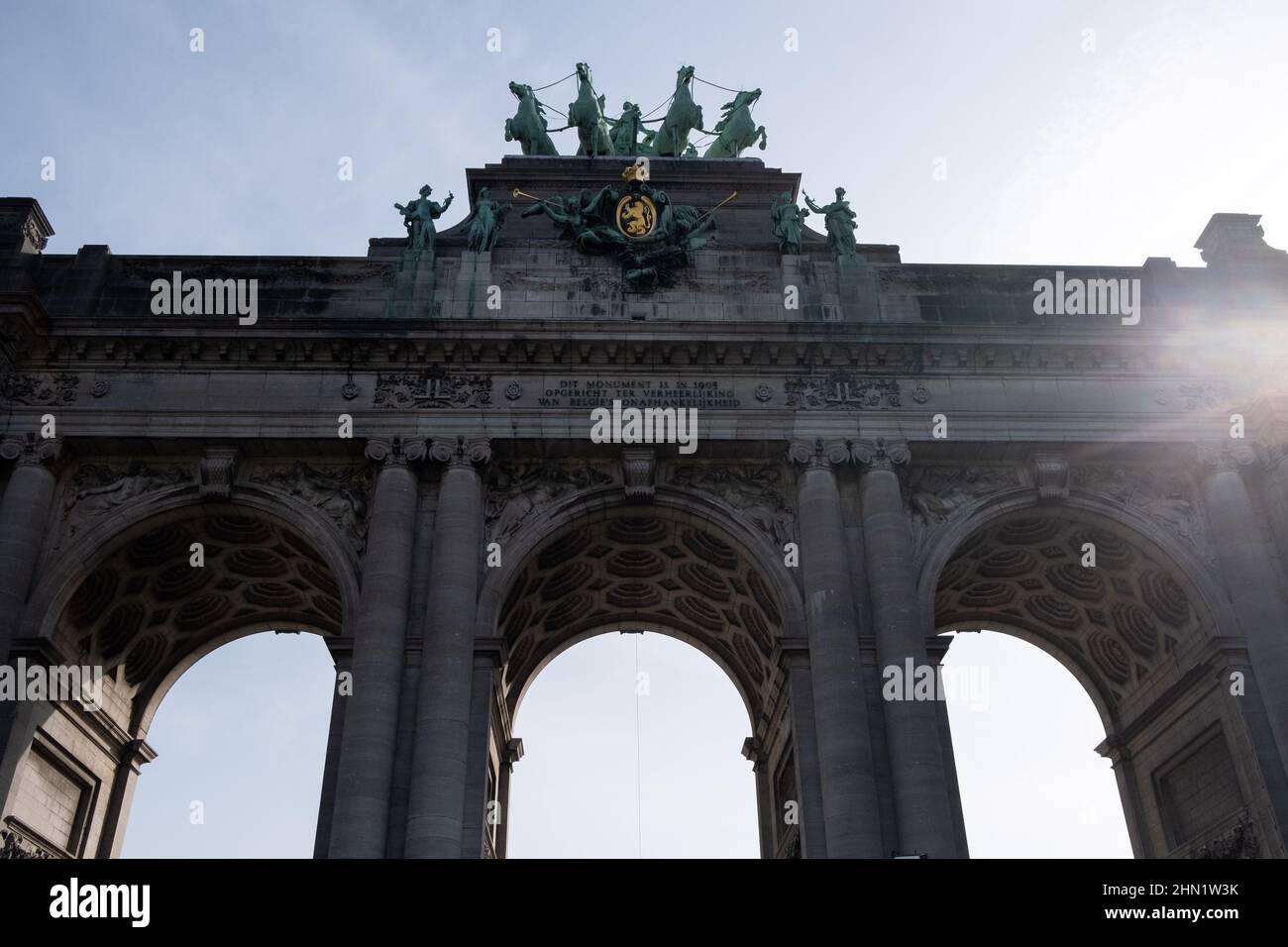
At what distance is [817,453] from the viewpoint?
25875 millimetres

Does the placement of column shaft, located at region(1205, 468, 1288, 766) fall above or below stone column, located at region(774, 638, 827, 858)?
above

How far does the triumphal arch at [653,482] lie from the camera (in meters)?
23.6

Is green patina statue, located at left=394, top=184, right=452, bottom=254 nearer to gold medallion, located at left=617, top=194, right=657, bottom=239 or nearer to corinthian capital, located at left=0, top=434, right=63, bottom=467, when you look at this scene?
gold medallion, located at left=617, top=194, right=657, bottom=239

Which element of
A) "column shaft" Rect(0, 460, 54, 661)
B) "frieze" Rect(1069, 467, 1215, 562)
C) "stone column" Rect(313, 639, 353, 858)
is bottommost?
"stone column" Rect(313, 639, 353, 858)

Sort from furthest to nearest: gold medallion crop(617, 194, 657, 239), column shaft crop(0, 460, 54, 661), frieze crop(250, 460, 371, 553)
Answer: gold medallion crop(617, 194, 657, 239), frieze crop(250, 460, 371, 553), column shaft crop(0, 460, 54, 661)

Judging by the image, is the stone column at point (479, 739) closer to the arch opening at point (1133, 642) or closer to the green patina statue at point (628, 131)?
the arch opening at point (1133, 642)

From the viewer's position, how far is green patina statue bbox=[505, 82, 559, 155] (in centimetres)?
3403

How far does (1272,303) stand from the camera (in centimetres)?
2762

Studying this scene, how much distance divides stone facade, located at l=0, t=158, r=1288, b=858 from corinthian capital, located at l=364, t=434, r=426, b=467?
11 cm

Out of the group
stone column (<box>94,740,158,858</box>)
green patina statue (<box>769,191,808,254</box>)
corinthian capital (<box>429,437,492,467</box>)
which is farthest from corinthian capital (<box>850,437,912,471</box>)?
stone column (<box>94,740,158,858</box>)

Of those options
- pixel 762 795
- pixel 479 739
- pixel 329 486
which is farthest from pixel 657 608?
pixel 329 486

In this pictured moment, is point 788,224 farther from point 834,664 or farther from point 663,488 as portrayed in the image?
point 834,664

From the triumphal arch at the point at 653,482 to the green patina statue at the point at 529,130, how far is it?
485cm

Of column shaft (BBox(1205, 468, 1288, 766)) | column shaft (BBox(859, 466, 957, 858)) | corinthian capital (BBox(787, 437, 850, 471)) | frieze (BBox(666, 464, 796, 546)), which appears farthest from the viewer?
frieze (BBox(666, 464, 796, 546))
